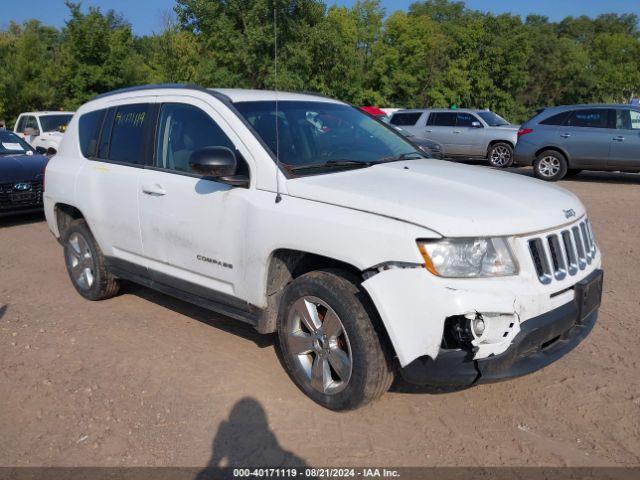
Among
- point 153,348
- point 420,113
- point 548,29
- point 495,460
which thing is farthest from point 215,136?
point 548,29

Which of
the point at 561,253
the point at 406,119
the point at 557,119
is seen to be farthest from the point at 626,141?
the point at 561,253

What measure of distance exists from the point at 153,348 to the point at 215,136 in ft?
5.47

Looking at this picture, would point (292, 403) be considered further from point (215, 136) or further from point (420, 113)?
point (420, 113)

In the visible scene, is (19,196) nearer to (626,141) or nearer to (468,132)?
(626,141)

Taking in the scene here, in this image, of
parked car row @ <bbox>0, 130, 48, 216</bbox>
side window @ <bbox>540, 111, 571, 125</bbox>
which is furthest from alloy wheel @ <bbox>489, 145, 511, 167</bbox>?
parked car row @ <bbox>0, 130, 48, 216</bbox>

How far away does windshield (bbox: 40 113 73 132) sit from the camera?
15.3m

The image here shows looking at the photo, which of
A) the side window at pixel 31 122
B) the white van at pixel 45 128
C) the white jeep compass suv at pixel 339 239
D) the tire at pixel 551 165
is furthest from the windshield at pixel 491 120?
the white jeep compass suv at pixel 339 239

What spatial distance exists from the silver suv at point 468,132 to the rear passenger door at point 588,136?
3000 mm

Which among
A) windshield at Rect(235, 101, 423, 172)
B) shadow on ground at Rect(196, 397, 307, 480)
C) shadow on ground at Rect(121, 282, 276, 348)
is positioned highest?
windshield at Rect(235, 101, 423, 172)

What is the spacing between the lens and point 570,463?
2910 millimetres

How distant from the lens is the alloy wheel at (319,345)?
→ 327 centimetres

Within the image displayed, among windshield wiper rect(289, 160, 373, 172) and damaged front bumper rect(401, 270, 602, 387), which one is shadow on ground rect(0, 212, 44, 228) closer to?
windshield wiper rect(289, 160, 373, 172)

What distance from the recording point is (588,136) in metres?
12.7

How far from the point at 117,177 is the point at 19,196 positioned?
5.27m
